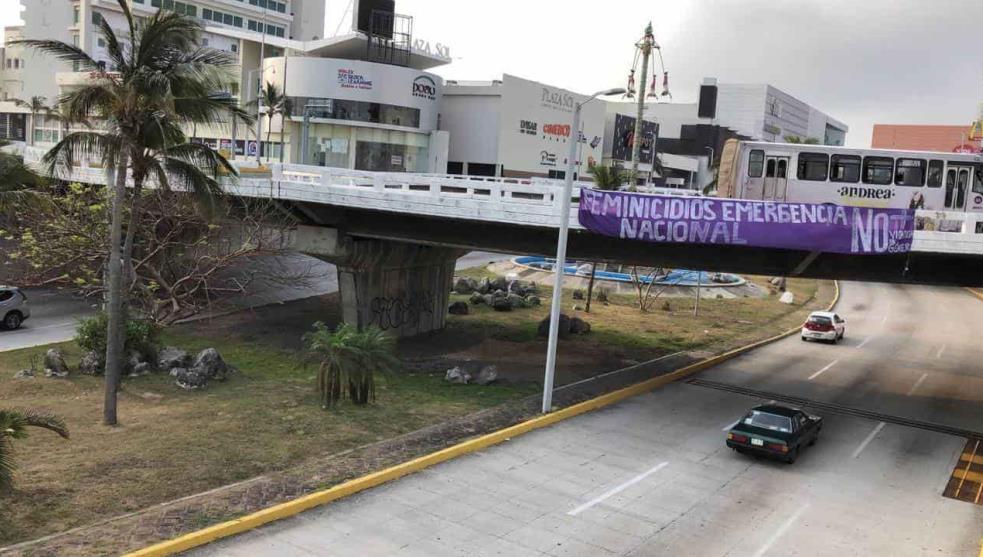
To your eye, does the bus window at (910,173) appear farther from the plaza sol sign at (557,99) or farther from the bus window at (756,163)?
the plaza sol sign at (557,99)

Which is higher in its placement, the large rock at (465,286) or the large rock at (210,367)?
the large rock at (465,286)

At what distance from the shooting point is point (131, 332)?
84.6 ft

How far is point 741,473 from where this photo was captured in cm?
1867

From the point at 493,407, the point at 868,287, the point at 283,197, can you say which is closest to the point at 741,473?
the point at 493,407

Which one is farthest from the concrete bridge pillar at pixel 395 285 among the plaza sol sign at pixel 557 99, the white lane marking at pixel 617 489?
the plaza sol sign at pixel 557 99

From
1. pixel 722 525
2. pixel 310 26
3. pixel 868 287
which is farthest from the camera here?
pixel 310 26

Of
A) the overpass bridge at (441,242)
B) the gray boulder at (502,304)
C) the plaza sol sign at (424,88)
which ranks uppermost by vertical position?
the plaza sol sign at (424,88)

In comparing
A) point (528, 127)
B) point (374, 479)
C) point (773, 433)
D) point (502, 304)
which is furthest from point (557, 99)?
point (374, 479)

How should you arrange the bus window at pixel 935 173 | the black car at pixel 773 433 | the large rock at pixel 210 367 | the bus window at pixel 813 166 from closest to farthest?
1. the black car at pixel 773 433
2. the bus window at pixel 935 173
3. the large rock at pixel 210 367
4. the bus window at pixel 813 166

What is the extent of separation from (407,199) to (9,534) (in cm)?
1677

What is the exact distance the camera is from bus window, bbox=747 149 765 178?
26109 millimetres

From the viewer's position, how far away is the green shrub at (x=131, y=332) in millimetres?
25906

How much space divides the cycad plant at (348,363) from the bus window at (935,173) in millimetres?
17472

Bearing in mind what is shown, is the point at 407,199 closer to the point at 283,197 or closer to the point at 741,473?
the point at 283,197
